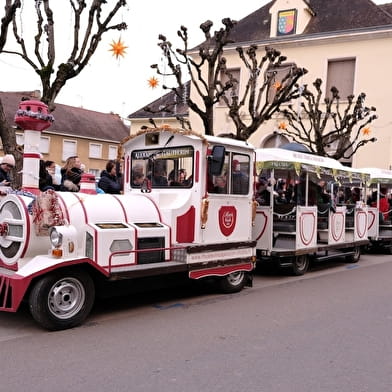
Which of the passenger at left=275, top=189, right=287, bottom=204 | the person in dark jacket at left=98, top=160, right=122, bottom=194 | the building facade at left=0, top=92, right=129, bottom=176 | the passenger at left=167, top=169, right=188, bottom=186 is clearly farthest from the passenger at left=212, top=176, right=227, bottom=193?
the building facade at left=0, top=92, right=129, bottom=176

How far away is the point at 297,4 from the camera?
89.4ft

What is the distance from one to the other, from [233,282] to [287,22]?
2264 cm

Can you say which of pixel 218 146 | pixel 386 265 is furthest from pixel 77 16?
pixel 386 265

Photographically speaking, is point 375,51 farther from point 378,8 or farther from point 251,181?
point 251,181

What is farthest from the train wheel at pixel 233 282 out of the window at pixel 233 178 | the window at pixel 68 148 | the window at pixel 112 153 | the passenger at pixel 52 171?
the window at pixel 112 153

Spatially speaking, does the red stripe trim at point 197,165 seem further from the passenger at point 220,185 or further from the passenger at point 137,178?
the passenger at point 137,178

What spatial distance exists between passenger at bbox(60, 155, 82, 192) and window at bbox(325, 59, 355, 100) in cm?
1972

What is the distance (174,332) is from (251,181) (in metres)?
3.21

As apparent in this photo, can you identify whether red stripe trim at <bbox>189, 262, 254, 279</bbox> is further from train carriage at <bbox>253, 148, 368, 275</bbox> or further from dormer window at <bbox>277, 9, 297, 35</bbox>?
dormer window at <bbox>277, 9, 297, 35</bbox>

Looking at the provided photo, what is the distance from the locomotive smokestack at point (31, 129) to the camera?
6012mm

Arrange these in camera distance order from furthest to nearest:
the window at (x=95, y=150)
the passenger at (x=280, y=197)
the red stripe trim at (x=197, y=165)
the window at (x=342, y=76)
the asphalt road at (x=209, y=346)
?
the window at (x=95, y=150) < the window at (x=342, y=76) < the passenger at (x=280, y=197) < the red stripe trim at (x=197, y=165) < the asphalt road at (x=209, y=346)

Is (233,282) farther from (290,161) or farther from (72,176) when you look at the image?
(72,176)

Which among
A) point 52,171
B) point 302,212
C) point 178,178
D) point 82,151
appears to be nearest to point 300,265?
point 302,212

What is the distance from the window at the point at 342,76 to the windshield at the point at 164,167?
777 inches
